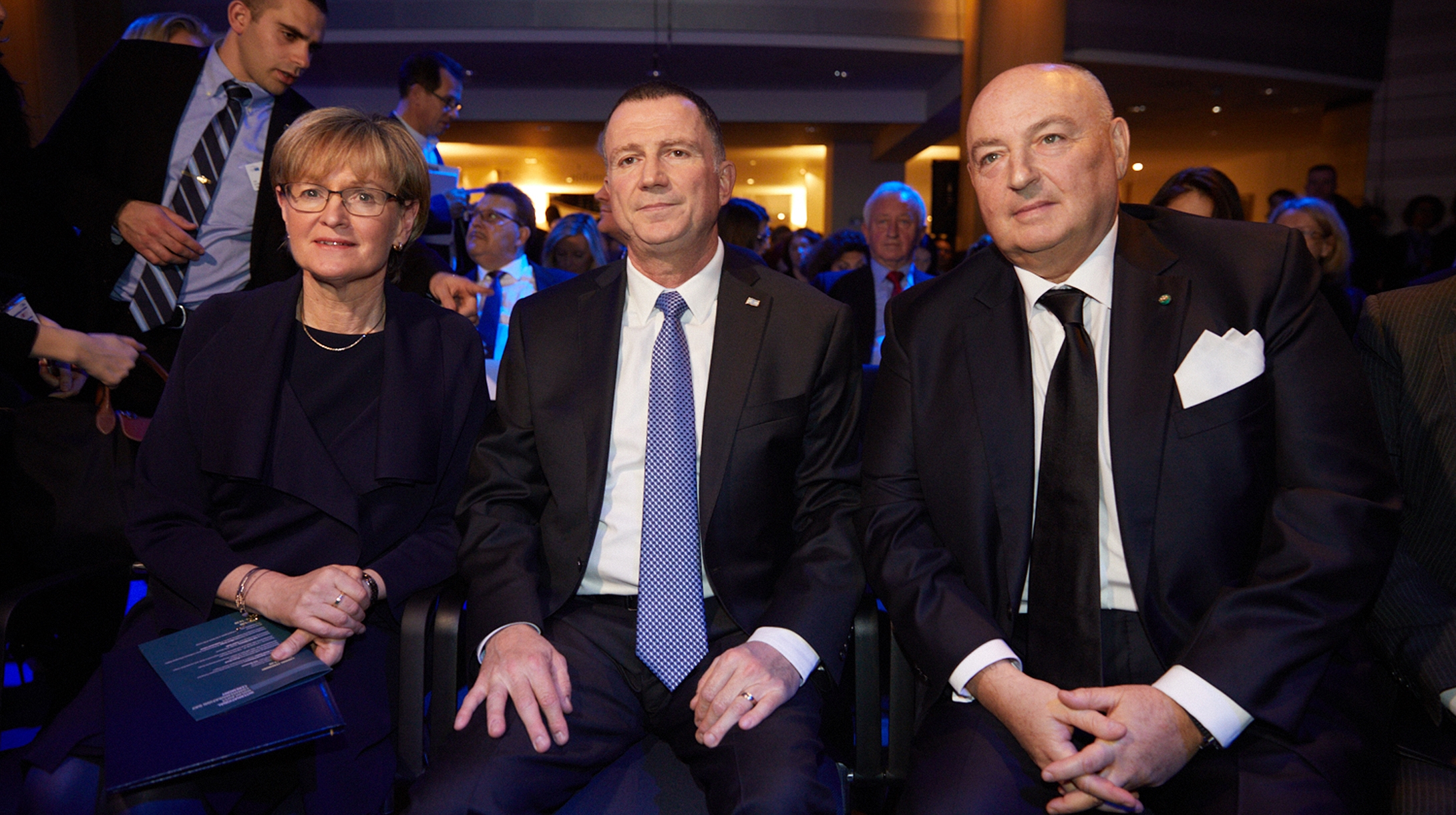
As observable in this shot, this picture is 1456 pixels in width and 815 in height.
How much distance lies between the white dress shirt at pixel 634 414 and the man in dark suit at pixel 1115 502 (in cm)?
37

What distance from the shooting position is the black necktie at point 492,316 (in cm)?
414

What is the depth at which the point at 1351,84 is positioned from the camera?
12.4 meters

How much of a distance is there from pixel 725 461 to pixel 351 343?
929 mm

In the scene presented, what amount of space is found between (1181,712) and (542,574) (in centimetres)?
117

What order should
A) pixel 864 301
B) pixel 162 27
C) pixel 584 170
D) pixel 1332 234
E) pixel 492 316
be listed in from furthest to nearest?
pixel 584 170 < pixel 864 301 < pixel 492 316 < pixel 1332 234 < pixel 162 27

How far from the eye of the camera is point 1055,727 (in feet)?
4.74

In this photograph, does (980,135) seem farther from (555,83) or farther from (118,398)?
(555,83)

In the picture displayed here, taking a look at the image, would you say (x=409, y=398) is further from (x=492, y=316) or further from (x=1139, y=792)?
(x=492, y=316)

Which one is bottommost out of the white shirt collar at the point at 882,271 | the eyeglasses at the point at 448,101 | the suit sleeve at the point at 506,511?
the suit sleeve at the point at 506,511

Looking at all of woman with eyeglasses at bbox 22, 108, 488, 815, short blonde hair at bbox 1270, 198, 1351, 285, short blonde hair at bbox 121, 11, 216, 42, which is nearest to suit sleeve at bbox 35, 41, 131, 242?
short blonde hair at bbox 121, 11, 216, 42

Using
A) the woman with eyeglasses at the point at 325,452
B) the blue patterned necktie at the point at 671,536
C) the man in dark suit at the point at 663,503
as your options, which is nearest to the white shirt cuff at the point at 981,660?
the man in dark suit at the point at 663,503

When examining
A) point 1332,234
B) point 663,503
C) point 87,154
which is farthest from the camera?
point 1332,234

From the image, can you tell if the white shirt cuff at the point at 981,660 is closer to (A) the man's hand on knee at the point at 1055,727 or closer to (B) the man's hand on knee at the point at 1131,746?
(A) the man's hand on knee at the point at 1055,727

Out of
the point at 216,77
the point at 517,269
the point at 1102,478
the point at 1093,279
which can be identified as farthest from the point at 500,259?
the point at 1102,478
